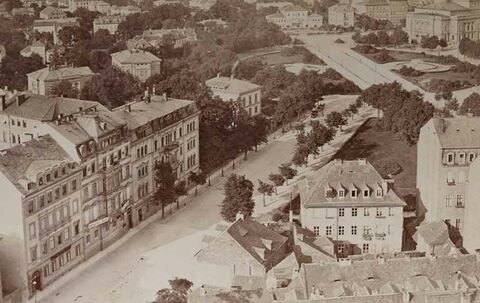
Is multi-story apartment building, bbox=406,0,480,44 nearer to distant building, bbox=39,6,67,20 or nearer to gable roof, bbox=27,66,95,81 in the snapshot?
gable roof, bbox=27,66,95,81

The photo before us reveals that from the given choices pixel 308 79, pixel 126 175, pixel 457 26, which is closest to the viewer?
pixel 126 175

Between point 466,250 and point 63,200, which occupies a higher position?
point 63,200

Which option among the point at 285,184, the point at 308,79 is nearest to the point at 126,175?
the point at 285,184

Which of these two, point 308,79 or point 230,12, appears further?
point 230,12

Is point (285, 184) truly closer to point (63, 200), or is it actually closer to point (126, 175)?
point (126, 175)

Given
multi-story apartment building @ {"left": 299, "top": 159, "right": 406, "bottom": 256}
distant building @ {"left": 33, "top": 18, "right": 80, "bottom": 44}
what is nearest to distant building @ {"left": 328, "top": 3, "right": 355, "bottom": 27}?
distant building @ {"left": 33, "top": 18, "right": 80, "bottom": 44}

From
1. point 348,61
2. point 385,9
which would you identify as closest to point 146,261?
point 348,61

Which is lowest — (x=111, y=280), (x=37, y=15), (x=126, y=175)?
(x=111, y=280)

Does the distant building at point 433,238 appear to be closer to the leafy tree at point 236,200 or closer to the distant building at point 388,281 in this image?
the distant building at point 388,281

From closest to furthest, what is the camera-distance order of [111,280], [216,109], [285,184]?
[111,280], [285,184], [216,109]

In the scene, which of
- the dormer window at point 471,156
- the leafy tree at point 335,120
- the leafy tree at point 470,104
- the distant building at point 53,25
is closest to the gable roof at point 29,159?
the dormer window at point 471,156
